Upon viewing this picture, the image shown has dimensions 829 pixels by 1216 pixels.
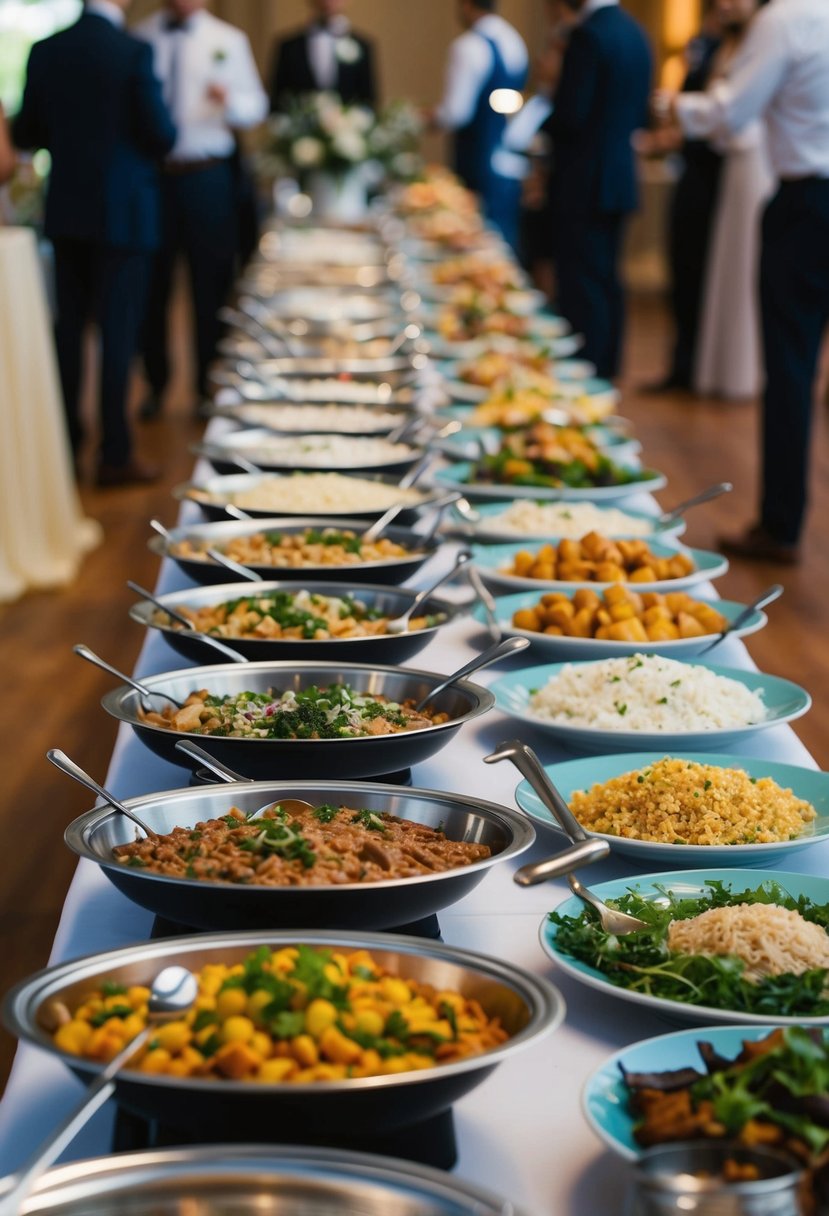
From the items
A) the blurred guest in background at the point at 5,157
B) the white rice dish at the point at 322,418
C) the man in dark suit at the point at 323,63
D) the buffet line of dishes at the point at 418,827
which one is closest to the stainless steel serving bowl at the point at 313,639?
the buffet line of dishes at the point at 418,827

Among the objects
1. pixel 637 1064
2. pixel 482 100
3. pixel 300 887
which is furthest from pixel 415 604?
pixel 482 100

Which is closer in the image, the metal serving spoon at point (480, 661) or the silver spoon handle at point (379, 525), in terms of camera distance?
the metal serving spoon at point (480, 661)

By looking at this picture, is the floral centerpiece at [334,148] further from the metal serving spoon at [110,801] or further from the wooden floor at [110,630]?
the metal serving spoon at [110,801]

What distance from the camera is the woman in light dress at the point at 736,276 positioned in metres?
6.65

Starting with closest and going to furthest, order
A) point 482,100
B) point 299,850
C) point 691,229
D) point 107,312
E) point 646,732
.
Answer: point 299,850, point 646,732, point 107,312, point 691,229, point 482,100

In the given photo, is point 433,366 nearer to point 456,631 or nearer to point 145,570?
point 145,570

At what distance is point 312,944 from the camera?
83cm

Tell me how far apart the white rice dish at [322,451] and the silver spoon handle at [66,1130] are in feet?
5.07

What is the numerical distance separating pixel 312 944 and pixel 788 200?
11.1 feet

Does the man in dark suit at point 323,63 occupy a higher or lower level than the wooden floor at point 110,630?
higher

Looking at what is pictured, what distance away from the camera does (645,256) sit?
11812 millimetres

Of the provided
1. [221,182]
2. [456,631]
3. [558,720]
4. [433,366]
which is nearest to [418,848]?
[558,720]

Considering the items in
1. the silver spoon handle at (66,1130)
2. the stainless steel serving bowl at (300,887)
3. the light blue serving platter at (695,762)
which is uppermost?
the silver spoon handle at (66,1130)

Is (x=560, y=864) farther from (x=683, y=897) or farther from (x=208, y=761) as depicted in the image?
(x=208, y=761)
